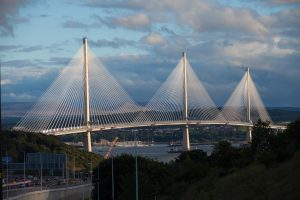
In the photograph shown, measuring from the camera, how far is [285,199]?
19984mm

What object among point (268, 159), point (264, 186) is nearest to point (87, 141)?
point (268, 159)

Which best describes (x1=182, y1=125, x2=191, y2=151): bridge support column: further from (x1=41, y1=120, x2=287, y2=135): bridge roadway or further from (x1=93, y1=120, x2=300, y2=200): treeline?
(x1=93, y1=120, x2=300, y2=200): treeline

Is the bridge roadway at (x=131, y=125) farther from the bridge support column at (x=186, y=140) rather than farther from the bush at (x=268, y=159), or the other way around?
the bush at (x=268, y=159)

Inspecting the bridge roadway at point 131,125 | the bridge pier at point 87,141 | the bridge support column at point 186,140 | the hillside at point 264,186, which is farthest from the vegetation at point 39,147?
the hillside at point 264,186

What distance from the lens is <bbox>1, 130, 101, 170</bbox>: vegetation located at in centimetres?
8269

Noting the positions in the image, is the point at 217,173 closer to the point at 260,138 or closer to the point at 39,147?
the point at 260,138

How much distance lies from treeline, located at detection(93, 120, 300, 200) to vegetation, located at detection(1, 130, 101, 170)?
2314 cm

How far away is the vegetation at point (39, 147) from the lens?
82688 millimetres

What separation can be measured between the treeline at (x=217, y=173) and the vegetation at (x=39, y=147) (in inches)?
911

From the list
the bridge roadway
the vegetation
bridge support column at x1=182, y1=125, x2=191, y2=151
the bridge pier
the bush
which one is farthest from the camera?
bridge support column at x1=182, y1=125, x2=191, y2=151

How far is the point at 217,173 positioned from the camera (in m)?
44.1

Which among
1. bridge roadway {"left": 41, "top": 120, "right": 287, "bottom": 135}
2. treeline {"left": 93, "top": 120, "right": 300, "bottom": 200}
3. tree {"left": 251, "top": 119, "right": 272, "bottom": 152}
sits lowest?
treeline {"left": 93, "top": 120, "right": 300, "bottom": 200}

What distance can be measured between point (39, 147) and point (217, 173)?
1698 inches

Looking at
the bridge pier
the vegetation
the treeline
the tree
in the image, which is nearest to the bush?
the treeline
